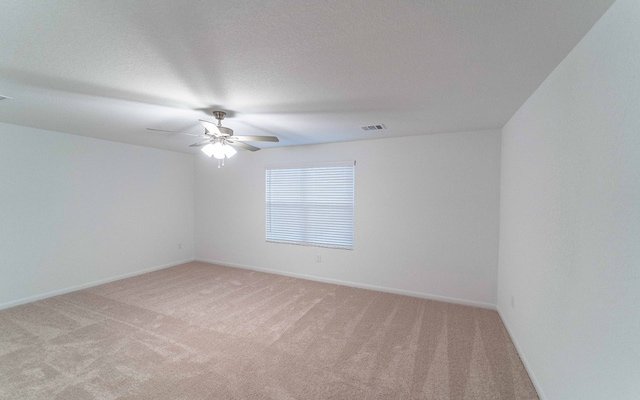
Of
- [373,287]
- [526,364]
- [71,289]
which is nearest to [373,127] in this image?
[373,287]

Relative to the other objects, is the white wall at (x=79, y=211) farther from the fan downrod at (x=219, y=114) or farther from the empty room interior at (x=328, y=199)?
the fan downrod at (x=219, y=114)

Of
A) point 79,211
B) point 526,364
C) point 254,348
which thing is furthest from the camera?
point 79,211

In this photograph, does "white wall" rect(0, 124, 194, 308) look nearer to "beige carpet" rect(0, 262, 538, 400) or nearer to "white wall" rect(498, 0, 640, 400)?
"beige carpet" rect(0, 262, 538, 400)

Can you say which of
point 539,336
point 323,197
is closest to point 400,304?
point 539,336

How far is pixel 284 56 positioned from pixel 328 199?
2968 mm

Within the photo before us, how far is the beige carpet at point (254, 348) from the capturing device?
1.95 metres

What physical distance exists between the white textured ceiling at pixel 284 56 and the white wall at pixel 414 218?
0.83m

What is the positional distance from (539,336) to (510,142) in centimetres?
197

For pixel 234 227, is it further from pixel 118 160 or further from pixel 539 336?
pixel 539 336

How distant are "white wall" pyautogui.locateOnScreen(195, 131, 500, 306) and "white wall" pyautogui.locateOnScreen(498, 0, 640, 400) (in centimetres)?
116

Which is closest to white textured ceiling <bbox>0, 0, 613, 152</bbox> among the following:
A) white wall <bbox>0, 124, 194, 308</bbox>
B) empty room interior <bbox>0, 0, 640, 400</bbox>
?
empty room interior <bbox>0, 0, 640, 400</bbox>

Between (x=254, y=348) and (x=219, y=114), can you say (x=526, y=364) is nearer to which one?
(x=254, y=348)

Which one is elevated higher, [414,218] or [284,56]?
[284,56]

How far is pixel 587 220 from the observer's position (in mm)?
1360
